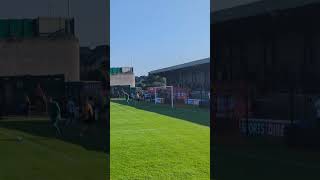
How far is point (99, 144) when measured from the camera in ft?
13.6

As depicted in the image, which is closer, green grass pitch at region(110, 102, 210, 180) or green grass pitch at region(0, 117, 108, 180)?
green grass pitch at region(0, 117, 108, 180)

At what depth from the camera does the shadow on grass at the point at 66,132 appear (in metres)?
4.14

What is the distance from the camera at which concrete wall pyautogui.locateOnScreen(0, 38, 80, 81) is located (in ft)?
13.3
